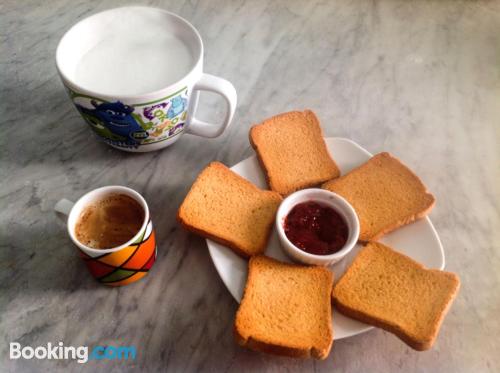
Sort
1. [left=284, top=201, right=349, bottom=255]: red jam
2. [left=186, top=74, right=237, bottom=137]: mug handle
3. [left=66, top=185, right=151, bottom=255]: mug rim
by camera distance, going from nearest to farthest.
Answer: [left=66, top=185, right=151, bottom=255]: mug rim → [left=284, top=201, right=349, bottom=255]: red jam → [left=186, top=74, right=237, bottom=137]: mug handle

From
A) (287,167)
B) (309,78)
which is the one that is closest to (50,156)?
(287,167)

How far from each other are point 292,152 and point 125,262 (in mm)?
519

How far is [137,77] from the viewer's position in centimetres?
108

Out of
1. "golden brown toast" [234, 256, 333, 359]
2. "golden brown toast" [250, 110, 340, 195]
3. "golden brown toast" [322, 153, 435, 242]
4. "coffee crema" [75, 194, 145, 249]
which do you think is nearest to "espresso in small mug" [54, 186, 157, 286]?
"coffee crema" [75, 194, 145, 249]

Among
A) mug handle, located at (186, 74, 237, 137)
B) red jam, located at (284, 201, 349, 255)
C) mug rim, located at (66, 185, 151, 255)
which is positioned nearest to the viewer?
mug rim, located at (66, 185, 151, 255)

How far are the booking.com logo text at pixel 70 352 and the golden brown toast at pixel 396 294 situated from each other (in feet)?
1.48

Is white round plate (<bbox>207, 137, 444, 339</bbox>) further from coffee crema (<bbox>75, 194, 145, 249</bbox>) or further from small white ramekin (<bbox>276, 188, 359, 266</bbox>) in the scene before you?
coffee crema (<bbox>75, 194, 145, 249</bbox>)

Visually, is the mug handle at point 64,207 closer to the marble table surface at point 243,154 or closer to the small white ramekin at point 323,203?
the marble table surface at point 243,154

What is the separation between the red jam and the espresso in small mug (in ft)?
1.04

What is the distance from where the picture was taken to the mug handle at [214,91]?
1.10 metres

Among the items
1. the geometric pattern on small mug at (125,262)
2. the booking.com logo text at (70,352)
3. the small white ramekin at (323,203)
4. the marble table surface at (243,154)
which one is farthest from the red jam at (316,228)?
the booking.com logo text at (70,352)

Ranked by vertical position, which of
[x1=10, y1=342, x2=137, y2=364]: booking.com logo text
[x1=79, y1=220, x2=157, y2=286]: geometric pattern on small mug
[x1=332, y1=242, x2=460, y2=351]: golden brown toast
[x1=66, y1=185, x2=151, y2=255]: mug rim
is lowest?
[x1=10, y1=342, x2=137, y2=364]: booking.com logo text

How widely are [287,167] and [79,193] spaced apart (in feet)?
1.78

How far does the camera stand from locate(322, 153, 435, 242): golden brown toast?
1.06m
